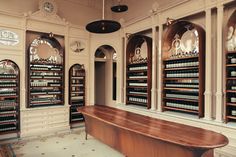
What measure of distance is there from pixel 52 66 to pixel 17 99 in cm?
137

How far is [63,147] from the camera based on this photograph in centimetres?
444

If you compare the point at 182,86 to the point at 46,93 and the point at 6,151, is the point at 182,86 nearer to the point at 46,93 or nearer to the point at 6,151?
the point at 46,93

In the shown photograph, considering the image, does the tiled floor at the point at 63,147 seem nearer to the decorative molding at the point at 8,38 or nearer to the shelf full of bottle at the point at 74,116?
the shelf full of bottle at the point at 74,116

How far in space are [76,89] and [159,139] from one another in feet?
13.8

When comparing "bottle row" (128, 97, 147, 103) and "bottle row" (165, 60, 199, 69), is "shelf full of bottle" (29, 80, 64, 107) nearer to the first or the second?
"bottle row" (128, 97, 147, 103)

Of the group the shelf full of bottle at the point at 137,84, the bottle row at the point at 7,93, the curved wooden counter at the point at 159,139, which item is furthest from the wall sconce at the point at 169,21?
the bottle row at the point at 7,93

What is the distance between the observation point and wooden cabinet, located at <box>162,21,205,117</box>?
4.06 meters

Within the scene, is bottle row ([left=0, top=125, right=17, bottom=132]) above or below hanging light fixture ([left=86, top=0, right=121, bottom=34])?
below

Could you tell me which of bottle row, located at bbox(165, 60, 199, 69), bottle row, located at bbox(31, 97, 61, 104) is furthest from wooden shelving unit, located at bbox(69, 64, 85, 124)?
bottle row, located at bbox(165, 60, 199, 69)

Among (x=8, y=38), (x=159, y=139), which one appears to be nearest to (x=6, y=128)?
(x=8, y=38)

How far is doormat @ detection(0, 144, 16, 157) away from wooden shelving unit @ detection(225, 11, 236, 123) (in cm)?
458

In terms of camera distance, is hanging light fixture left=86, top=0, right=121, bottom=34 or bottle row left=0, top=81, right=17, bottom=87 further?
bottle row left=0, top=81, right=17, bottom=87

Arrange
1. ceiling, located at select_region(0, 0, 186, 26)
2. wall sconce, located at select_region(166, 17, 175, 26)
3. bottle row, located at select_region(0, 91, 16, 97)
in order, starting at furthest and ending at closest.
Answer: ceiling, located at select_region(0, 0, 186, 26)
bottle row, located at select_region(0, 91, 16, 97)
wall sconce, located at select_region(166, 17, 175, 26)

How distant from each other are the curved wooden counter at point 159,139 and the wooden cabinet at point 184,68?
1.35 meters
